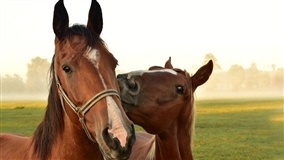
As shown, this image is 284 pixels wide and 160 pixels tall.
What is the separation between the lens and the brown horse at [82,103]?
2.60 meters

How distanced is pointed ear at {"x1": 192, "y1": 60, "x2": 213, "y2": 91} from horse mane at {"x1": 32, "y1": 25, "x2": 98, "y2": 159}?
1.54 m

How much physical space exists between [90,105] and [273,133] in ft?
57.3

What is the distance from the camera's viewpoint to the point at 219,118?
23453 mm

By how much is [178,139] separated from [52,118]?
1.46 m

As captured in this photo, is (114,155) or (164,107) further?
(164,107)

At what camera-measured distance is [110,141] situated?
101 inches

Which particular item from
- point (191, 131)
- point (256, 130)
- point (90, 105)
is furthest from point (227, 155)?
point (90, 105)

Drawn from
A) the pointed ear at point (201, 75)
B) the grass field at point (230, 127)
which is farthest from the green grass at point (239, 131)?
the pointed ear at point (201, 75)

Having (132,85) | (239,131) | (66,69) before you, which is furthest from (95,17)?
(239,131)

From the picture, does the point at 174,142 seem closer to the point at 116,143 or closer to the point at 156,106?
the point at 156,106

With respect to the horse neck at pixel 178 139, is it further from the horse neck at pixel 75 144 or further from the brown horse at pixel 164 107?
the horse neck at pixel 75 144

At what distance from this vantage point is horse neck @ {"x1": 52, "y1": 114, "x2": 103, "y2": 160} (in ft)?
9.78

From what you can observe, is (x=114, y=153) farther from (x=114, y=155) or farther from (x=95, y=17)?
(x=95, y=17)

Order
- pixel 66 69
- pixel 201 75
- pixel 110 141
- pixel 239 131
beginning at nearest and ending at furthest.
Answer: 1. pixel 110 141
2. pixel 66 69
3. pixel 201 75
4. pixel 239 131
